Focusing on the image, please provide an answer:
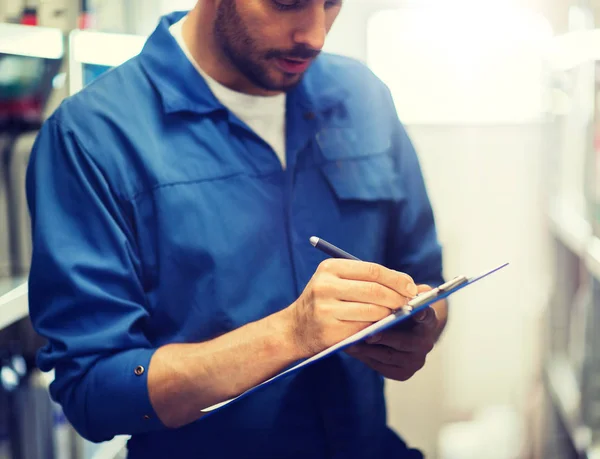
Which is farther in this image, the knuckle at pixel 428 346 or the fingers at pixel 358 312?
the knuckle at pixel 428 346

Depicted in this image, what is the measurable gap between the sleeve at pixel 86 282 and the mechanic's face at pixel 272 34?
0.66ft

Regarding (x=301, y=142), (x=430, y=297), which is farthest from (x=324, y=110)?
(x=430, y=297)

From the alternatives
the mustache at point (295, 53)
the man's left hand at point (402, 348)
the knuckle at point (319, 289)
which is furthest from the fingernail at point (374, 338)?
the mustache at point (295, 53)

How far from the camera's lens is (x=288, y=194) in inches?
31.3

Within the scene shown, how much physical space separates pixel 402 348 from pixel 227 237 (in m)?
0.25

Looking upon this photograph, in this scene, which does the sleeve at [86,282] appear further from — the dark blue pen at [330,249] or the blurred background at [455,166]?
the dark blue pen at [330,249]

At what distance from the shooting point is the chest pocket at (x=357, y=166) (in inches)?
32.0

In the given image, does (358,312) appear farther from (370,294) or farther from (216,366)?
(216,366)

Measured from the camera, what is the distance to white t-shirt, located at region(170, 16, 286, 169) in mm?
774

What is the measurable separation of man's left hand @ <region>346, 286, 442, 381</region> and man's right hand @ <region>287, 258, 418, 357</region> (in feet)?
0.29

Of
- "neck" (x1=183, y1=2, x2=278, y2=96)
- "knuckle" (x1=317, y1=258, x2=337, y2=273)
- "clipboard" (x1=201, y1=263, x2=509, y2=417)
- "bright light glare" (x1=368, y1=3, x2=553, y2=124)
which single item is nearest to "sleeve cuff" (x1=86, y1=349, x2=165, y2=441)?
"clipboard" (x1=201, y1=263, x2=509, y2=417)

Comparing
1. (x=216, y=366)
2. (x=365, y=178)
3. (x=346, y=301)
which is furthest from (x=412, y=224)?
(x=216, y=366)

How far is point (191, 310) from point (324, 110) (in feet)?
0.93

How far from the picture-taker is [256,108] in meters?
0.79
